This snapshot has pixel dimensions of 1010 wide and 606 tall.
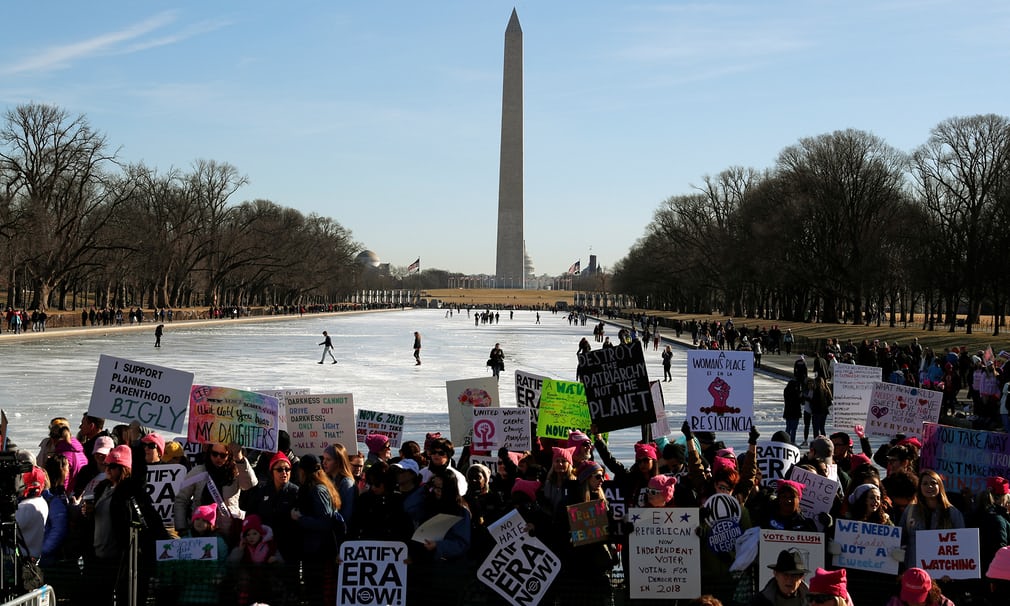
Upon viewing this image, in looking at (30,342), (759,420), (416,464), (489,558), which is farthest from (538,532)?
(30,342)

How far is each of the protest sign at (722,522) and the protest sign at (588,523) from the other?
60 cm

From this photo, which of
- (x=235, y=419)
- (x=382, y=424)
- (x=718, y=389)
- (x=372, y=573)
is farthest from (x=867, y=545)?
(x=382, y=424)

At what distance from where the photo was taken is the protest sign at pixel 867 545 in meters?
6.55

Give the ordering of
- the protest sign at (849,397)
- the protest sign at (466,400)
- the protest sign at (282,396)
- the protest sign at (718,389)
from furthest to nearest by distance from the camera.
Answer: the protest sign at (849,397) → the protest sign at (466,400) → the protest sign at (718,389) → the protest sign at (282,396)

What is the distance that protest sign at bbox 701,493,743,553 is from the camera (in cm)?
668

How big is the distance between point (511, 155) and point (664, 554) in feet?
376

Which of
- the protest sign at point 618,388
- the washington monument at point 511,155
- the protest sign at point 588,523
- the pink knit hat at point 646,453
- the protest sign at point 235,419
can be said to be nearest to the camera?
the protest sign at point 588,523

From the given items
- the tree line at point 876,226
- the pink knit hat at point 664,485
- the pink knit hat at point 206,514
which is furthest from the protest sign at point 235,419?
the tree line at point 876,226

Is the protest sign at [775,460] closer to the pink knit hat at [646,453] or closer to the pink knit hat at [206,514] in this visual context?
the pink knit hat at [646,453]

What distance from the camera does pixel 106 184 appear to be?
70875 millimetres

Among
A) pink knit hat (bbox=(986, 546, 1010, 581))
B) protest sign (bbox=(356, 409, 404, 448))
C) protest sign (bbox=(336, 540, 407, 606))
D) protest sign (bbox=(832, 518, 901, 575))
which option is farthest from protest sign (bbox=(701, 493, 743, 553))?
protest sign (bbox=(356, 409, 404, 448))

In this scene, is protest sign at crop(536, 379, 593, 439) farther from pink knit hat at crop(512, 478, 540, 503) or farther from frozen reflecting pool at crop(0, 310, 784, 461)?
frozen reflecting pool at crop(0, 310, 784, 461)

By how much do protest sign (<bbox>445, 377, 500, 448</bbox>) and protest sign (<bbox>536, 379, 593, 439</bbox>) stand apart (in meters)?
0.92

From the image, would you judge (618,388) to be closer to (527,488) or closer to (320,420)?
(320,420)
